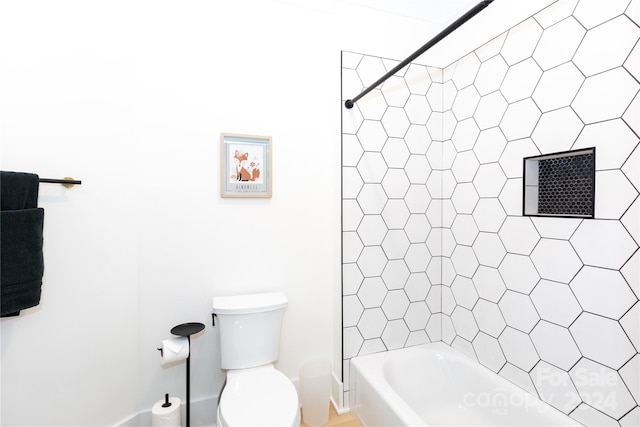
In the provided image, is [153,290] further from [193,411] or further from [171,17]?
[171,17]

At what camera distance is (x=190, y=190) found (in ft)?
5.45

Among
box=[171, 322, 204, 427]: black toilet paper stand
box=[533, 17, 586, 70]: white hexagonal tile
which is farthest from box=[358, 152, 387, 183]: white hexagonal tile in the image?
box=[171, 322, 204, 427]: black toilet paper stand

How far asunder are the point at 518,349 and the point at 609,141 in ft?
3.36

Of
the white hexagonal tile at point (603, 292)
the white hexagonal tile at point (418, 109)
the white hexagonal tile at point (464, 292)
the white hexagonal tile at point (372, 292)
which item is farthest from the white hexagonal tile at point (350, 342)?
the white hexagonal tile at point (418, 109)

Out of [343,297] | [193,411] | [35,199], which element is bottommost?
[193,411]

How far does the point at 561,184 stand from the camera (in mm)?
1410

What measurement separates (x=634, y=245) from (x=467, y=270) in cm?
81

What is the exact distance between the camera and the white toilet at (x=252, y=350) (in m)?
1.33

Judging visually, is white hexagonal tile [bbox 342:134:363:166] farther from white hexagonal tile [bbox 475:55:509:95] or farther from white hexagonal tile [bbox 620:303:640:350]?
white hexagonal tile [bbox 620:303:640:350]

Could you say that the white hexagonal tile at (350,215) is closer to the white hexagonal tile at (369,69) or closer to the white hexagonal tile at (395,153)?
the white hexagonal tile at (395,153)

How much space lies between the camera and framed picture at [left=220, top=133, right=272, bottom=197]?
67.1 inches

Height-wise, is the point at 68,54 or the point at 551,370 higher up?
the point at 68,54

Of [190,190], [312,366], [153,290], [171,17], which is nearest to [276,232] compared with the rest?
[190,190]

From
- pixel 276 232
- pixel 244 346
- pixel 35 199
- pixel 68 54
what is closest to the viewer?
pixel 35 199
